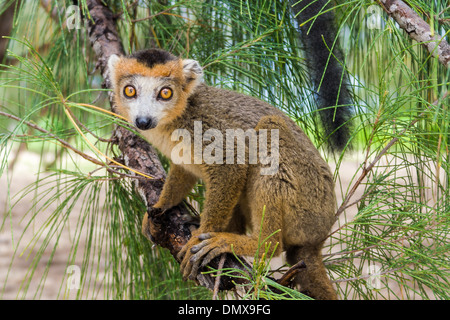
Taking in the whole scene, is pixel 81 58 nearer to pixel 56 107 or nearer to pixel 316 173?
pixel 56 107

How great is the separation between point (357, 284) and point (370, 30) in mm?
1238

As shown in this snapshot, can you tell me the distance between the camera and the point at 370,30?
2.36 m

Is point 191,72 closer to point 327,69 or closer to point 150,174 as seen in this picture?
point 150,174

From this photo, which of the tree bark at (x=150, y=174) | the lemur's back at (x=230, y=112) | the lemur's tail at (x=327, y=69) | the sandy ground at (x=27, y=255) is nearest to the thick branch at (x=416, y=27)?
the lemur's tail at (x=327, y=69)

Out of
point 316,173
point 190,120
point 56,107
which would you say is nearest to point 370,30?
point 316,173

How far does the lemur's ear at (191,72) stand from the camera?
212 centimetres

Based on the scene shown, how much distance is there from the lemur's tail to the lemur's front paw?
77 centimetres

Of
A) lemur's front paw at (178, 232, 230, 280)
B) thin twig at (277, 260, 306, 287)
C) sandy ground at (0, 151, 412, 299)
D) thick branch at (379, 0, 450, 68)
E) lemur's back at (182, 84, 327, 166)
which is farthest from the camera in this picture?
sandy ground at (0, 151, 412, 299)

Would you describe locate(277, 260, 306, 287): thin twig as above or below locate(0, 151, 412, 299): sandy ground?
above

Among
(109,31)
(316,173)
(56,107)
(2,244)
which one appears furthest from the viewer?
(2,244)

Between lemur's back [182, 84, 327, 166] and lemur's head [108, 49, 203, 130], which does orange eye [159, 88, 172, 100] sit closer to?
lemur's head [108, 49, 203, 130]

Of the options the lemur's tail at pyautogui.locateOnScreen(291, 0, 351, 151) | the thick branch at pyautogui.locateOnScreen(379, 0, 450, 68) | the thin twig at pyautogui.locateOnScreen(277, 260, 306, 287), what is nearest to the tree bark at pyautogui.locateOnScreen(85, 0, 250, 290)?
the thin twig at pyautogui.locateOnScreen(277, 260, 306, 287)

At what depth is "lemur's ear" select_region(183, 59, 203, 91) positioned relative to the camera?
2.12m

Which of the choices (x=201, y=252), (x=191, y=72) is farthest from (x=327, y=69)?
(x=201, y=252)
